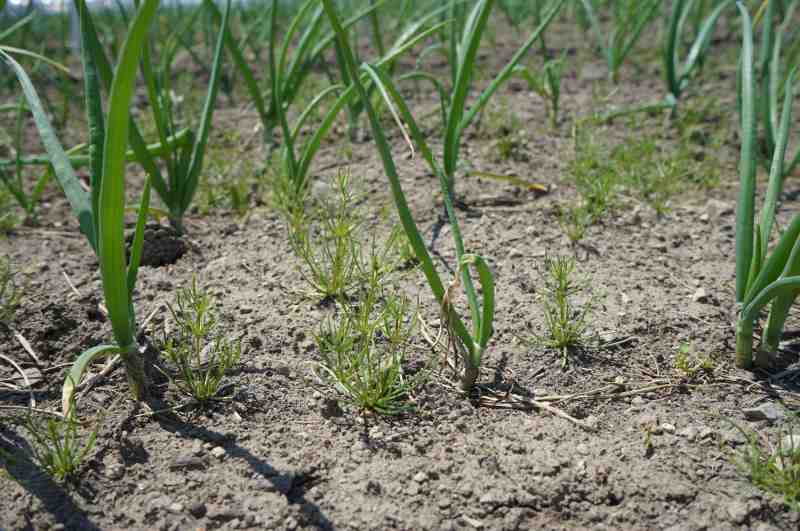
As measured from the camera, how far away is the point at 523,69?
7.75ft

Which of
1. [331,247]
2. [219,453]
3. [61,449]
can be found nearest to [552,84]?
[331,247]

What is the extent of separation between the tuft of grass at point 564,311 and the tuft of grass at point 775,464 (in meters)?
0.39

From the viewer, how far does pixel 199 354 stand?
1.50 meters

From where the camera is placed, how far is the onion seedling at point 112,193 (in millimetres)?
1063

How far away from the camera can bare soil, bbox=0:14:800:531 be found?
4.14 ft

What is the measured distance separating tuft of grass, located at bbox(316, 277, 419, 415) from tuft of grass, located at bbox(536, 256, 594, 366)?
33cm

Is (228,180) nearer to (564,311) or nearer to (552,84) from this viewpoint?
(552,84)

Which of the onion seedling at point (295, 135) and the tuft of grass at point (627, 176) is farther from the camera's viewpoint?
the tuft of grass at point (627, 176)

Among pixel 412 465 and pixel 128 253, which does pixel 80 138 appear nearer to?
pixel 128 253

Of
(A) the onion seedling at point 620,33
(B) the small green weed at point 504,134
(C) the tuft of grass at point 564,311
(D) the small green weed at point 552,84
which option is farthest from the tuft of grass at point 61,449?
(A) the onion seedling at point 620,33

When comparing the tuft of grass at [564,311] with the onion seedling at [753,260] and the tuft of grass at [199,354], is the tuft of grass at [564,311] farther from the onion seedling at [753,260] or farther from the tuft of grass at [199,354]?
the tuft of grass at [199,354]

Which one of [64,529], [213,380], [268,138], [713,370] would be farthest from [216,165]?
[713,370]

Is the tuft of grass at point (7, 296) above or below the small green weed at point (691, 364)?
above

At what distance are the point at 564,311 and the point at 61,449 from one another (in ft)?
3.47
